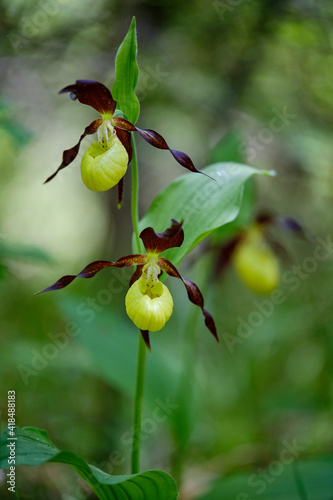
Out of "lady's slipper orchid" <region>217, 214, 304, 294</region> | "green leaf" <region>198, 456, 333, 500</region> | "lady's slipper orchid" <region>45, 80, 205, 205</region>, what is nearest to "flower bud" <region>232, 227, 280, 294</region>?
"lady's slipper orchid" <region>217, 214, 304, 294</region>

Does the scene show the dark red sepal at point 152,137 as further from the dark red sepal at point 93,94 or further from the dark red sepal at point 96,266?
the dark red sepal at point 96,266

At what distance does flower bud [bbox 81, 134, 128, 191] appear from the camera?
3.58 feet

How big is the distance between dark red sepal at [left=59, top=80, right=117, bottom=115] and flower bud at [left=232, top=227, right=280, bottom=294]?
1.70m

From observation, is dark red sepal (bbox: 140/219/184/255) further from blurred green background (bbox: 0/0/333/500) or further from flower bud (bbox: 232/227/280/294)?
flower bud (bbox: 232/227/280/294)

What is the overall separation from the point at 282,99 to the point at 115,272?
2075mm

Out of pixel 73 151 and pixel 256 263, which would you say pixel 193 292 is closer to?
pixel 73 151

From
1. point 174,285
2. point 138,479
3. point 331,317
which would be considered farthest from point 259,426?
point 138,479

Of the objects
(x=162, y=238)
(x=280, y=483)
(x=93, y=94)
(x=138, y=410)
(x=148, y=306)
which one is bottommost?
(x=280, y=483)

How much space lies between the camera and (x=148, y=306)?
115 centimetres

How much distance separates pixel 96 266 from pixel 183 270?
1.53 meters

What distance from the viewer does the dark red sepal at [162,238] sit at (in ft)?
3.62

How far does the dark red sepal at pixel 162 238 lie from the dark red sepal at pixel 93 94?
351 mm

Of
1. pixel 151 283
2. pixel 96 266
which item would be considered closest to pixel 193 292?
pixel 151 283

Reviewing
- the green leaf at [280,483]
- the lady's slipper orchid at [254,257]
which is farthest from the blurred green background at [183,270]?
the lady's slipper orchid at [254,257]
